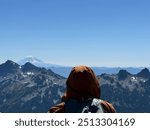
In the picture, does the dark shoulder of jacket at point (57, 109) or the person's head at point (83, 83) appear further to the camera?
the dark shoulder of jacket at point (57, 109)

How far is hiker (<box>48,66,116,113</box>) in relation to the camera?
10781 millimetres

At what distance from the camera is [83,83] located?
35.7 feet

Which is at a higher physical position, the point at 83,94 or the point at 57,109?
the point at 83,94

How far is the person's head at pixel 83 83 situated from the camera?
1084cm

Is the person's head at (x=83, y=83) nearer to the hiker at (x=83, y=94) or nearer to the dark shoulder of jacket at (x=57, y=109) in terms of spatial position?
the hiker at (x=83, y=94)

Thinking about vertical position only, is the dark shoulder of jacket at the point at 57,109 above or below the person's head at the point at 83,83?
below

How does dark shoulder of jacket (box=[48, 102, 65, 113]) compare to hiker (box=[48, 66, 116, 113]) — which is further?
dark shoulder of jacket (box=[48, 102, 65, 113])

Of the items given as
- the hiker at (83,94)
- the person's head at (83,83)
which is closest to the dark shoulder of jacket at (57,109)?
the hiker at (83,94)

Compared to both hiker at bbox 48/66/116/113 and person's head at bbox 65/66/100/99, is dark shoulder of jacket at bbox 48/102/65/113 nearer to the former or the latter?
hiker at bbox 48/66/116/113

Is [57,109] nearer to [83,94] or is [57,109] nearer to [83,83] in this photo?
[83,94]

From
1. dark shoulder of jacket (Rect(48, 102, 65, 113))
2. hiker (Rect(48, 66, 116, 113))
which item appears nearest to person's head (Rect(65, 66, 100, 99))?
hiker (Rect(48, 66, 116, 113))

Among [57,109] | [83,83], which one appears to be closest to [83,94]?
[83,83]

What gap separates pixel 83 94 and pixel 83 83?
0.34 metres

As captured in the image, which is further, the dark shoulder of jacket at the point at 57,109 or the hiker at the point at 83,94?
the dark shoulder of jacket at the point at 57,109
